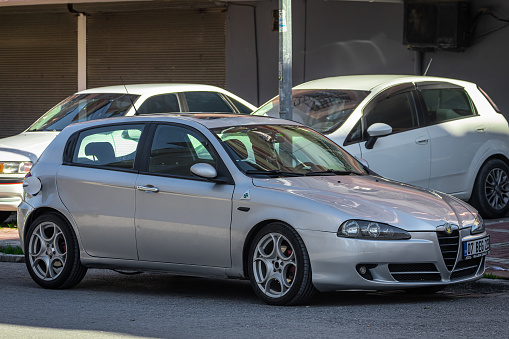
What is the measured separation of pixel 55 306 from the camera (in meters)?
7.99

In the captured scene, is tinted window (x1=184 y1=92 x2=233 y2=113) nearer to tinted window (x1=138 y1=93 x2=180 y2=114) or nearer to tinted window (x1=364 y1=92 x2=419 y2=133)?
tinted window (x1=138 y1=93 x2=180 y2=114)

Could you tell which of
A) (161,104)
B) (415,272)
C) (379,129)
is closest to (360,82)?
(379,129)

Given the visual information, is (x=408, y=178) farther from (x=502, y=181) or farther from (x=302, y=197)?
(x=302, y=197)

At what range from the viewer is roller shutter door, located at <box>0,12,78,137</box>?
21828 millimetres

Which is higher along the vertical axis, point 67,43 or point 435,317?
point 67,43

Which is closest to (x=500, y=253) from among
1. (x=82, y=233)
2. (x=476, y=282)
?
(x=476, y=282)

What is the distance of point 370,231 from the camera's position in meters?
7.43

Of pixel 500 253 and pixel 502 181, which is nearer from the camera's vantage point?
pixel 500 253

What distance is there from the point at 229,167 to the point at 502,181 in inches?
247

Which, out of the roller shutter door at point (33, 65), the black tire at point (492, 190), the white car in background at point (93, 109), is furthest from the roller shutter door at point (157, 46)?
the black tire at point (492, 190)

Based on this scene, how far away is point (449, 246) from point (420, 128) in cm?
491

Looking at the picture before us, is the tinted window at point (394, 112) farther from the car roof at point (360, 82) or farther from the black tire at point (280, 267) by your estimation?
the black tire at point (280, 267)

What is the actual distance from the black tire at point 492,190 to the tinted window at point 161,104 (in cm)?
402

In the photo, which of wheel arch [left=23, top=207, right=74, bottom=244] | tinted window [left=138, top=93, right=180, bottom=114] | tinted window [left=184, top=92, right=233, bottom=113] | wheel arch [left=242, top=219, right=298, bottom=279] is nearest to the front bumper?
wheel arch [left=242, top=219, right=298, bottom=279]
